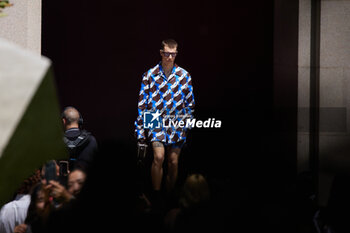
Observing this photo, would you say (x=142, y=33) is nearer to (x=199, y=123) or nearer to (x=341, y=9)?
(x=199, y=123)

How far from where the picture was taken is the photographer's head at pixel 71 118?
6200 millimetres

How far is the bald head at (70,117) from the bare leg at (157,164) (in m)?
0.91

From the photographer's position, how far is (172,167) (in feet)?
20.5

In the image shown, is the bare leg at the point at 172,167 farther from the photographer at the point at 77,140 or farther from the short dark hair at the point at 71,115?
the short dark hair at the point at 71,115

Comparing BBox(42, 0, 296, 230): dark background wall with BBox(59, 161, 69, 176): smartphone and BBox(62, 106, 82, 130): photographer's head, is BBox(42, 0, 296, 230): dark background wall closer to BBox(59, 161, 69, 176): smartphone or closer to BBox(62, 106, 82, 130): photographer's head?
BBox(62, 106, 82, 130): photographer's head

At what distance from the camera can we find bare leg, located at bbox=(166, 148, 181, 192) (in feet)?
19.6

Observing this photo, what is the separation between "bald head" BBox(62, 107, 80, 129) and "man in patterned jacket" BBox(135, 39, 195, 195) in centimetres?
71

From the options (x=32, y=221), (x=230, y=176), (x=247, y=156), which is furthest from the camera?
(x=247, y=156)

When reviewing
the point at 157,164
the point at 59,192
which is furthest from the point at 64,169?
the point at 157,164

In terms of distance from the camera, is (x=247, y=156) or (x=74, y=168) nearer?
(x=74, y=168)

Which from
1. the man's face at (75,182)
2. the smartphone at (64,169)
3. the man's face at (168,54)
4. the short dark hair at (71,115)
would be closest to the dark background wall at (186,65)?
the man's face at (168,54)

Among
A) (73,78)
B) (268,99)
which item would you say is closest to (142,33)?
(73,78)

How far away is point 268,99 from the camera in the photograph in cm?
Answer: 648

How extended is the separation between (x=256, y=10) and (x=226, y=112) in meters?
1.22
